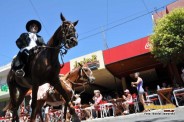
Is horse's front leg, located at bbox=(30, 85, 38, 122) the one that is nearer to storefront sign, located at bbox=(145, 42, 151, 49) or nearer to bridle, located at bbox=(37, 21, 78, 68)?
bridle, located at bbox=(37, 21, 78, 68)

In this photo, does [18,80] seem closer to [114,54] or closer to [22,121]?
[22,121]

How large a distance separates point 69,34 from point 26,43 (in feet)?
3.92

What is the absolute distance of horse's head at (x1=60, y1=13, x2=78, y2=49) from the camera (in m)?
5.21

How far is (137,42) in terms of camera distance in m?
19.3

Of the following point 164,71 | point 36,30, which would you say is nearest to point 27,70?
point 36,30

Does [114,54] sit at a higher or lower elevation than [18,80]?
higher

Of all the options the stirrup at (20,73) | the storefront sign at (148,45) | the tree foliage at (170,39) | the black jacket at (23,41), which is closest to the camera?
the stirrup at (20,73)

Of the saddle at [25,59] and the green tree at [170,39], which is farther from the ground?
the green tree at [170,39]

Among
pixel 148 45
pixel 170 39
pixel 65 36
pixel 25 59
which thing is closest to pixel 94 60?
pixel 148 45

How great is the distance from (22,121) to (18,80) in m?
10.3

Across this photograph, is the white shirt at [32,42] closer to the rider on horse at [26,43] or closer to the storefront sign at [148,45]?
the rider on horse at [26,43]

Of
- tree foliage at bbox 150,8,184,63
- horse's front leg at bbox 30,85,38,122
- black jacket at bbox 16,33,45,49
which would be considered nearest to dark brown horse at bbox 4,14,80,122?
horse's front leg at bbox 30,85,38,122

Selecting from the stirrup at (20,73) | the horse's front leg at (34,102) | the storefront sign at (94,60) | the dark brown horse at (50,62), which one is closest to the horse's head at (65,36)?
the dark brown horse at (50,62)

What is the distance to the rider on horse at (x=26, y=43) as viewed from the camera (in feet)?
18.3
